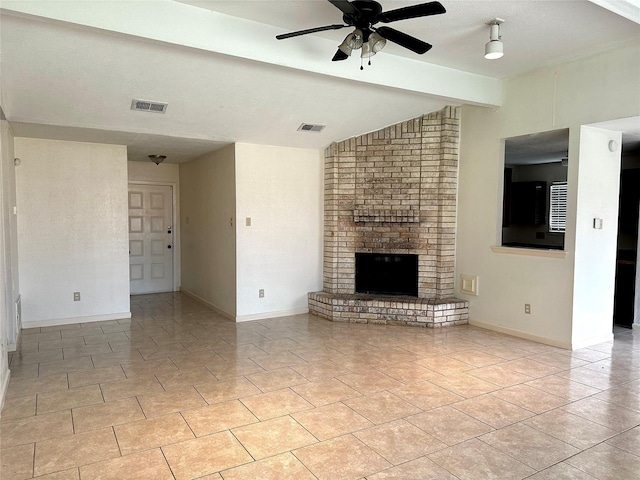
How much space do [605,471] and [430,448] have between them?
911mm

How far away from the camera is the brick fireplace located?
550 centimetres

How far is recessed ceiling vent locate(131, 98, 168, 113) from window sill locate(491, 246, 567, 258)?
3.99 m

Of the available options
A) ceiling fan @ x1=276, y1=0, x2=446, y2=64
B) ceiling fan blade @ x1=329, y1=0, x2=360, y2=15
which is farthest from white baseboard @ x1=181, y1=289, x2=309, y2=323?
ceiling fan blade @ x1=329, y1=0, x2=360, y2=15

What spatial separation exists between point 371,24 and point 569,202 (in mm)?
2904

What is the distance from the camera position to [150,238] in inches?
299

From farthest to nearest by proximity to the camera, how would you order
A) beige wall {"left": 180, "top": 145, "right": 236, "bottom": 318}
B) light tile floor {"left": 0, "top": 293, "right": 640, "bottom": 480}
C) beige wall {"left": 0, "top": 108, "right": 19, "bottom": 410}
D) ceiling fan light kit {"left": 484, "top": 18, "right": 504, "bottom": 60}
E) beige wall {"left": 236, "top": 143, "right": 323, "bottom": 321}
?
1. beige wall {"left": 180, "top": 145, "right": 236, "bottom": 318}
2. beige wall {"left": 236, "top": 143, "right": 323, "bottom": 321}
3. beige wall {"left": 0, "top": 108, "right": 19, "bottom": 410}
4. ceiling fan light kit {"left": 484, "top": 18, "right": 504, "bottom": 60}
5. light tile floor {"left": 0, "top": 293, "right": 640, "bottom": 480}

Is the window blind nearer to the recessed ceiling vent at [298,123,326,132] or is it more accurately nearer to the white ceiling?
the white ceiling

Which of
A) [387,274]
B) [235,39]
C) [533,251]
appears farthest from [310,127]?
[533,251]

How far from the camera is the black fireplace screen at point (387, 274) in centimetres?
582

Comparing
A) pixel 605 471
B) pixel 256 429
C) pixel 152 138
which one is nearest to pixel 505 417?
pixel 605 471

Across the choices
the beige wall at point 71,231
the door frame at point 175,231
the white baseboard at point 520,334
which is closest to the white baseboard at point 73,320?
the beige wall at point 71,231

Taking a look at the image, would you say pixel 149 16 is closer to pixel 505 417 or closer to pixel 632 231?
pixel 505 417

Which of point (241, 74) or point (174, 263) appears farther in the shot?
point (174, 263)

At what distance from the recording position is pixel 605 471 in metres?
2.35
